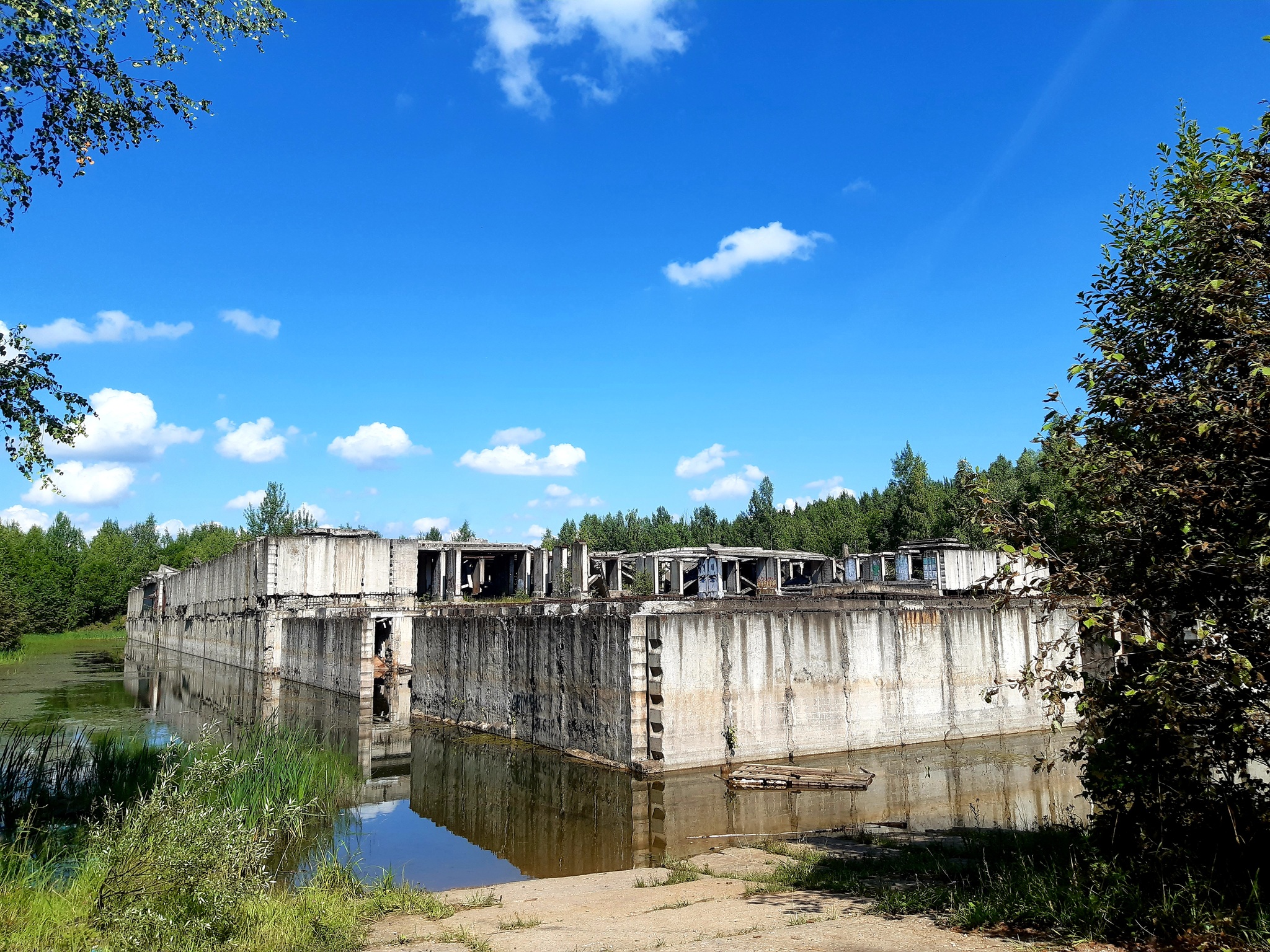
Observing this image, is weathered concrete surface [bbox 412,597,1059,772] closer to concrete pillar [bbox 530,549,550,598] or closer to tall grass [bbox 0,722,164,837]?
tall grass [bbox 0,722,164,837]

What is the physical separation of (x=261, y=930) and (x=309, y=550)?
1618 inches

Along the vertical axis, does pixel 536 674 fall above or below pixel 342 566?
below

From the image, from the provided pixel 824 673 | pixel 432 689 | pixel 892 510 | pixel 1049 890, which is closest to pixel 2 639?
pixel 432 689

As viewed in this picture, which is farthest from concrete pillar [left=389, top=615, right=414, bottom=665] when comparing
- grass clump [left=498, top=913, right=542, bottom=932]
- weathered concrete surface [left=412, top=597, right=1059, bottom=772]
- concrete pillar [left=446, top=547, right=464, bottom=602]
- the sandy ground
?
grass clump [left=498, top=913, right=542, bottom=932]

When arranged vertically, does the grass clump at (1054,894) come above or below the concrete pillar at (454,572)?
below

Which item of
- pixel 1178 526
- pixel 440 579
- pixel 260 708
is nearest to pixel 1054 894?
pixel 1178 526

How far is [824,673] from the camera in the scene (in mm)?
19766

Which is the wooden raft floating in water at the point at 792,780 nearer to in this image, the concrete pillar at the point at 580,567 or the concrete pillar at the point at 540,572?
A: the concrete pillar at the point at 580,567

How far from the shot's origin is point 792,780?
16.8 meters

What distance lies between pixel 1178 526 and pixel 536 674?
1751 centimetres

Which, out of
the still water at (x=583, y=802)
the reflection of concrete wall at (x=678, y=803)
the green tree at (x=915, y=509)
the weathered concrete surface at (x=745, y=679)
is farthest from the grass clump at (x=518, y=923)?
the green tree at (x=915, y=509)

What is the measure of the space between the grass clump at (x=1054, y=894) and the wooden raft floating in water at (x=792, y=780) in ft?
20.5

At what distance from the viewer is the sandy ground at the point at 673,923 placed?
722 cm

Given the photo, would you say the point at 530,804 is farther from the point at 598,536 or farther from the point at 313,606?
the point at 598,536
